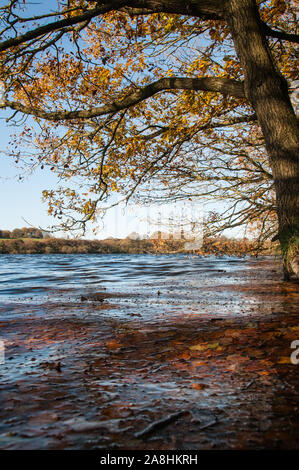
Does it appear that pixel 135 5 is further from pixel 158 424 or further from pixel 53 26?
pixel 158 424

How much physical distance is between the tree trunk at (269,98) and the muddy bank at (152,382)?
8.83 ft

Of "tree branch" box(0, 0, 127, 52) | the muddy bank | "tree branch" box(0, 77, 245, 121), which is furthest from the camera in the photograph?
"tree branch" box(0, 77, 245, 121)

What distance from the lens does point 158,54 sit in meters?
9.69

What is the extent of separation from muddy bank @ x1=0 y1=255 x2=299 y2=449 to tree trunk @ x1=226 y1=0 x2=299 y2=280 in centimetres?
269

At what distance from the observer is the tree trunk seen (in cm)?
646

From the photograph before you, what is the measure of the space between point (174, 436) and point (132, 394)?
2.04 ft

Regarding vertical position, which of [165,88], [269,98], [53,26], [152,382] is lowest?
[152,382]

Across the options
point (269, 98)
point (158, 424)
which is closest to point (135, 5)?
point (269, 98)

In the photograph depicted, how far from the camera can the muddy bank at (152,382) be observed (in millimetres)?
1906

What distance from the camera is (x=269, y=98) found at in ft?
21.4

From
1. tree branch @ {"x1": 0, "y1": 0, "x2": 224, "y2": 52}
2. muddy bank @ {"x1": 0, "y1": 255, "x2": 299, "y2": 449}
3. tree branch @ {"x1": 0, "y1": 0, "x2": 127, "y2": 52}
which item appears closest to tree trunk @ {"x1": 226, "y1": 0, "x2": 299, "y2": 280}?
tree branch @ {"x1": 0, "y1": 0, "x2": 224, "y2": 52}

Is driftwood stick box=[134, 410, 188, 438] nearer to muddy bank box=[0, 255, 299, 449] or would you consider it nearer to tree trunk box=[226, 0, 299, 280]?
muddy bank box=[0, 255, 299, 449]

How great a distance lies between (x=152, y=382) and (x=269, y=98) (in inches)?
231
